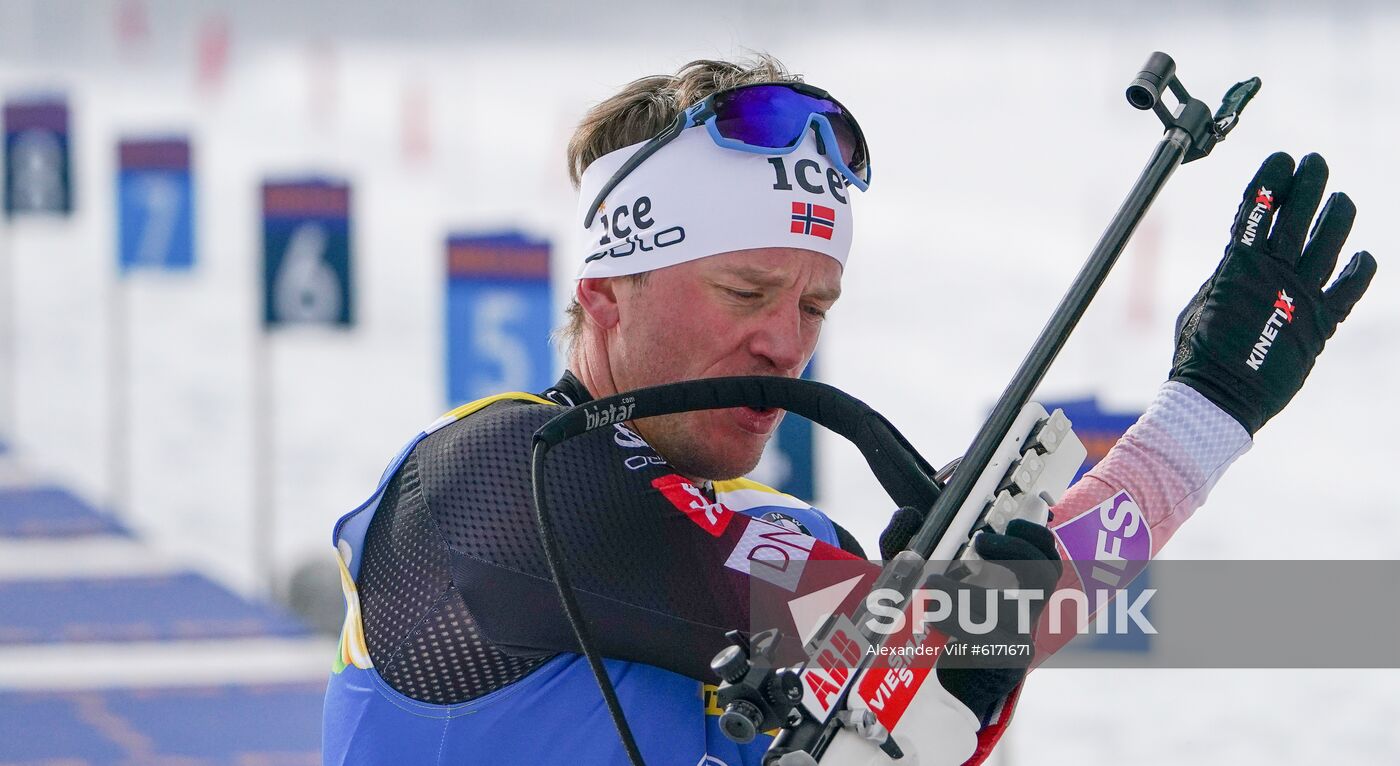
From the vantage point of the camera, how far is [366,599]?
5.92 ft

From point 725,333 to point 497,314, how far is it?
3.59m

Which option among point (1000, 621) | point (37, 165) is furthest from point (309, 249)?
point (1000, 621)

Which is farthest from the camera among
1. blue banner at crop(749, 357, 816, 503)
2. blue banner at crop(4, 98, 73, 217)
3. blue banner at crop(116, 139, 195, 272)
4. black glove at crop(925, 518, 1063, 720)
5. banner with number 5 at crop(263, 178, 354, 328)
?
blue banner at crop(4, 98, 73, 217)

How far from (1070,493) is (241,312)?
34.8ft

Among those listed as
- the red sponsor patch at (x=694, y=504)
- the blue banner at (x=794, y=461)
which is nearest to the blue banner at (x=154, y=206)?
the blue banner at (x=794, y=461)

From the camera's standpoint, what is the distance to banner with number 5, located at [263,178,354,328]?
6109 mm

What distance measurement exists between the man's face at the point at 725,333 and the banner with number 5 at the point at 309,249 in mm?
4417

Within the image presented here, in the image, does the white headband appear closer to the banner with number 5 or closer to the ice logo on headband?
the ice logo on headband

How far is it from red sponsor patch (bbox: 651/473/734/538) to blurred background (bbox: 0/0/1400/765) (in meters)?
1.64

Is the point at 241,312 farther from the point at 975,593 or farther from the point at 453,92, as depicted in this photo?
the point at 975,593

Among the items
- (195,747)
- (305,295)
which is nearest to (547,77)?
(305,295)

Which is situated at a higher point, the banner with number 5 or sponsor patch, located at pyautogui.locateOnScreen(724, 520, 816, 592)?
the banner with number 5

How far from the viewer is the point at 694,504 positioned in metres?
1.65

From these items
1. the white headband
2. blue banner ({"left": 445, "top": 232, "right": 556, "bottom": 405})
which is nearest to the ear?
the white headband
